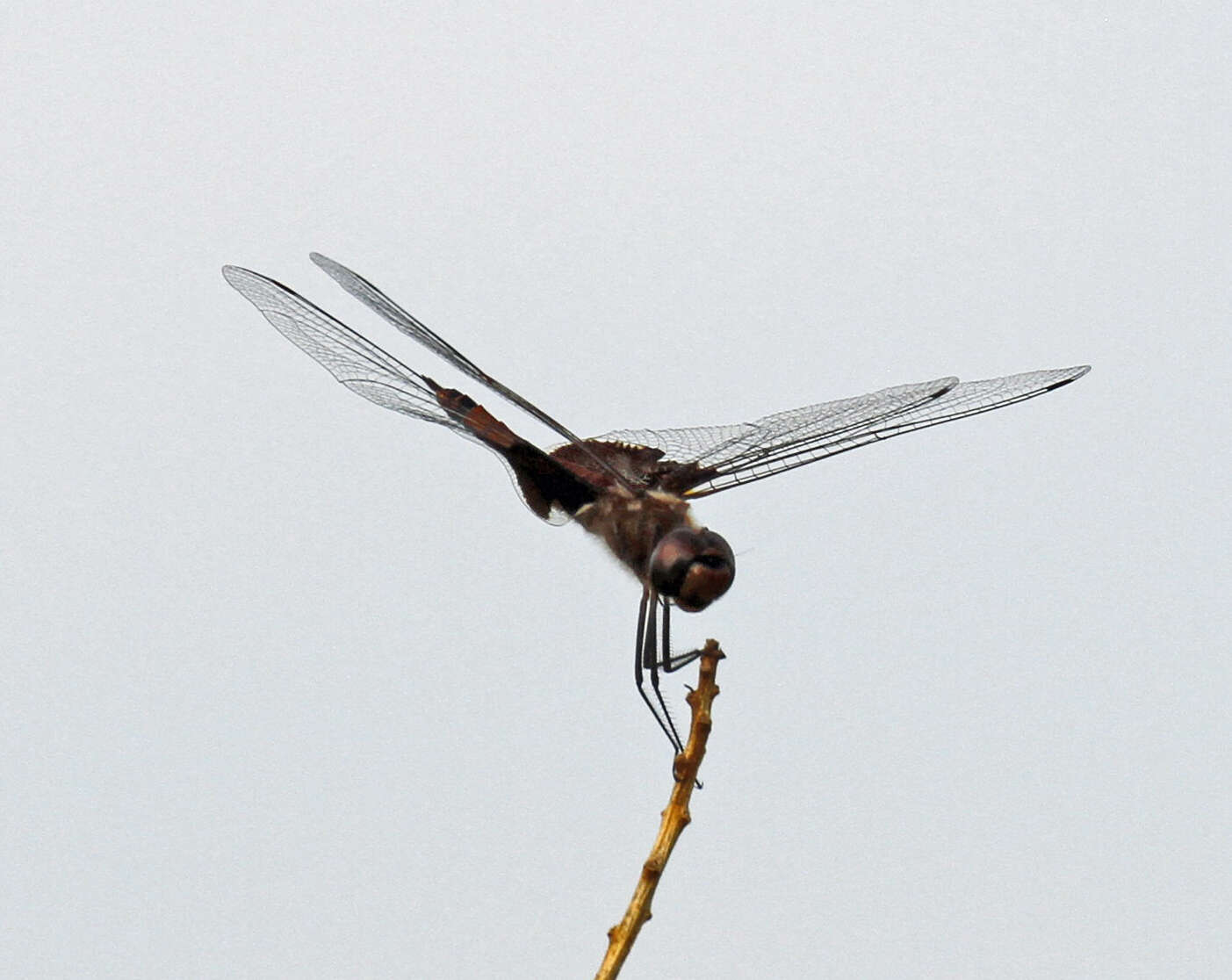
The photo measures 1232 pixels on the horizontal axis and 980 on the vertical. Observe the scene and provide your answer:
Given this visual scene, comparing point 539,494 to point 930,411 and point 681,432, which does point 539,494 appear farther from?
point 930,411

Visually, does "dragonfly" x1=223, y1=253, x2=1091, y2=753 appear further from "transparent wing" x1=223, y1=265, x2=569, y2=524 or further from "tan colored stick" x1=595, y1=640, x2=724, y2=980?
"tan colored stick" x1=595, y1=640, x2=724, y2=980

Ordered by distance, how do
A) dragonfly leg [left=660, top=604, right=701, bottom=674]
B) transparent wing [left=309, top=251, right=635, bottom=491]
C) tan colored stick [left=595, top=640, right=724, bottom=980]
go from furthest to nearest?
1. dragonfly leg [left=660, top=604, right=701, bottom=674]
2. transparent wing [left=309, top=251, right=635, bottom=491]
3. tan colored stick [left=595, top=640, right=724, bottom=980]

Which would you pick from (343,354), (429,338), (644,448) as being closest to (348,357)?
(343,354)

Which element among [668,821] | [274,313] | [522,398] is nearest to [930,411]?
[522,398]

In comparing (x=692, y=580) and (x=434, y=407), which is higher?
(x=434, y=407)

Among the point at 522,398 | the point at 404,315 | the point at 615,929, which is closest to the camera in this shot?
the point at 615,929

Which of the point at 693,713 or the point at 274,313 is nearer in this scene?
the point at 693,713

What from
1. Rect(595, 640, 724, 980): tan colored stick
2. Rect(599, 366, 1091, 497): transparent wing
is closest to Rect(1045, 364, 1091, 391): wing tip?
Rect(599, 366, 1091, 497): transparent wing
